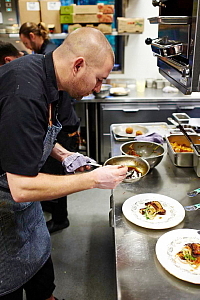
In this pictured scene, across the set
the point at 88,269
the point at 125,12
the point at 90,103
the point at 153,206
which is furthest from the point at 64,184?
the point at 125,12

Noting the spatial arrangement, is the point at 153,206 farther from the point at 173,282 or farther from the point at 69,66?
the point at 69,66

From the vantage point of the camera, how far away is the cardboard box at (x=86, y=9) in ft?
11.5

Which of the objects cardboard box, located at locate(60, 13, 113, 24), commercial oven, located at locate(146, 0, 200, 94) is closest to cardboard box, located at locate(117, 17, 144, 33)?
cardboard box, located at locate(60, 13, 113, 24)

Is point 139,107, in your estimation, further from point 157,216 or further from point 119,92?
point 157,216

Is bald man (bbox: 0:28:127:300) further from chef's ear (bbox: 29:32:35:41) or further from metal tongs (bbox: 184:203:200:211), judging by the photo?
chef's ear (bbox: 29:32:35:41)

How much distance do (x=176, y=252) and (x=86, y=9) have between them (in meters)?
3.23

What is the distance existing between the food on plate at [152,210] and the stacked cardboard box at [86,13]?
114 inches

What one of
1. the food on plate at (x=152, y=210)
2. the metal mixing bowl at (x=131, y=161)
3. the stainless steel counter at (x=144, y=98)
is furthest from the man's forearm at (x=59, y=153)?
the stainless steel counter at (x=144, y=98)

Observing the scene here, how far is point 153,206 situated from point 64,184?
1.42 feet

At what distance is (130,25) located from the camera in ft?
12.0

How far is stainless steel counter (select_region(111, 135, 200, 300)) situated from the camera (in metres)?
0.92

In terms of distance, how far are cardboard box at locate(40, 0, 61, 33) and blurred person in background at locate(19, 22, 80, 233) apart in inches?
30.5

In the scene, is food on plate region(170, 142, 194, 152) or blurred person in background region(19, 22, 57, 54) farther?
blurred person in background region(19, 22, 57, 54)

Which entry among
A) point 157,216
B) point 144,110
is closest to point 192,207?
point 157,216
